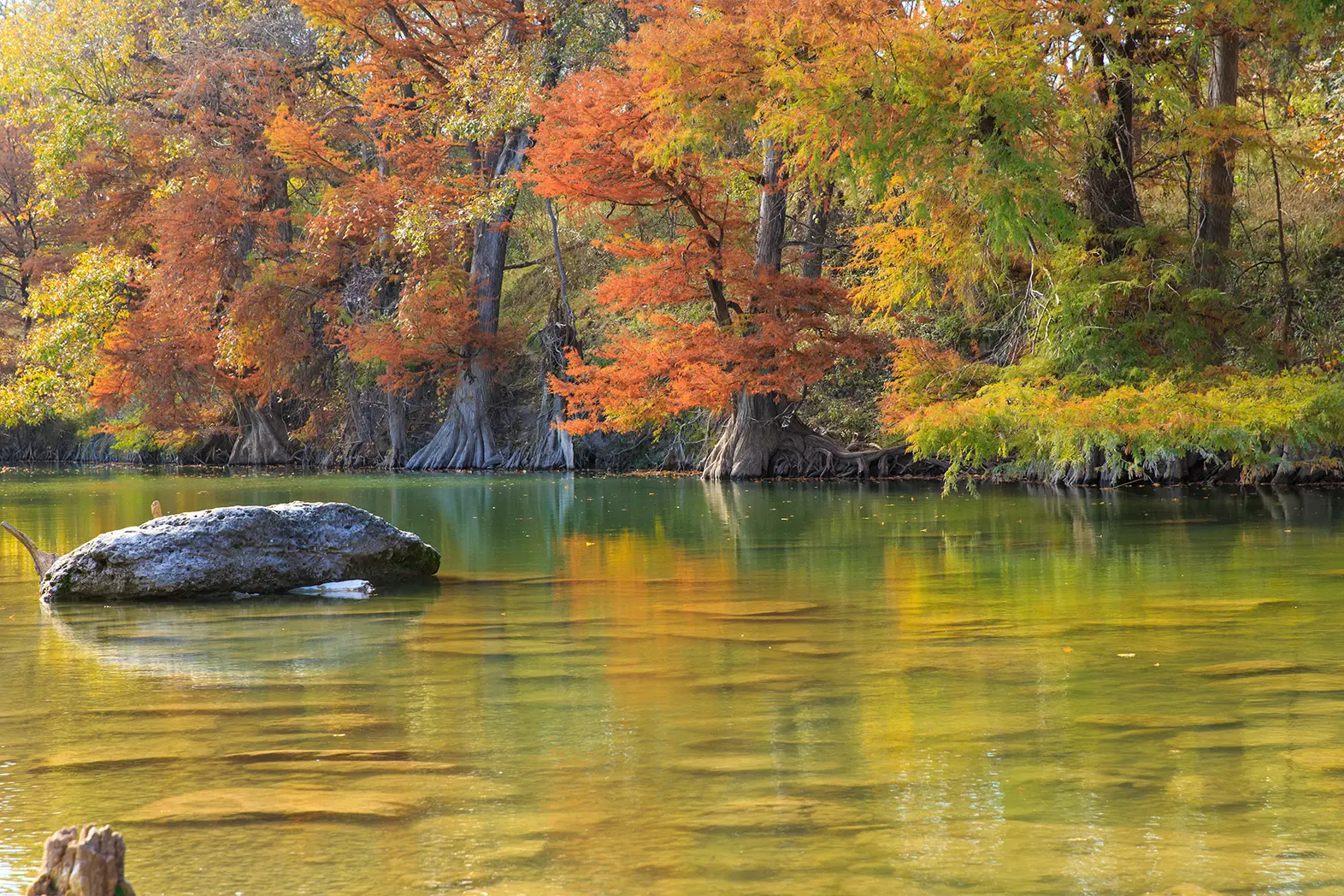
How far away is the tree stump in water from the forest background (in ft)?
37.1

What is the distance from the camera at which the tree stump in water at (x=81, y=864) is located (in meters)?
2.01

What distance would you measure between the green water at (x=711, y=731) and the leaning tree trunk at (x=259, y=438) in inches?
846

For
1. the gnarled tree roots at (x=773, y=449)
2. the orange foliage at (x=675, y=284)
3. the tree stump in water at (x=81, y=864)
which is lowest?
the tree stump in water at (x=81, y=864)

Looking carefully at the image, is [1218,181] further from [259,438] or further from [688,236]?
[259,438]

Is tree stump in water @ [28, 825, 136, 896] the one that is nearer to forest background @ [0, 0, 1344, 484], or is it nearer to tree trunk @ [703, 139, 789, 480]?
forest background @ [0, 0, 1344, 484]

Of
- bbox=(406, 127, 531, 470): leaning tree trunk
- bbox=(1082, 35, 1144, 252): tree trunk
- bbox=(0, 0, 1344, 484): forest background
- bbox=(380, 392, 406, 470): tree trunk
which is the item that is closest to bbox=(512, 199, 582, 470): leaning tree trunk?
bbox=(0, 0, 1344, 484): forest background

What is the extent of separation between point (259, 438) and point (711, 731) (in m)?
27.1

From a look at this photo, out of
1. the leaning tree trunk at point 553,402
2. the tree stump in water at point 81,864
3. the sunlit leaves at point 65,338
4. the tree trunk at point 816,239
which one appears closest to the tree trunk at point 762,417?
the tree trunk at point 816,239

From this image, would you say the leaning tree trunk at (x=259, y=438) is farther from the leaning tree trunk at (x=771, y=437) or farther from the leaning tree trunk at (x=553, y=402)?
the leaning tree trunk at (x=771, y=437)

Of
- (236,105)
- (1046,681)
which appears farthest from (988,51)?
(236,105)

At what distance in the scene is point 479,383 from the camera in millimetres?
25562

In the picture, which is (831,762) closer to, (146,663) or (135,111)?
(146,663)

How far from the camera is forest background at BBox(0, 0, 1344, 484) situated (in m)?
13.1

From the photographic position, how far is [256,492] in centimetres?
1667
